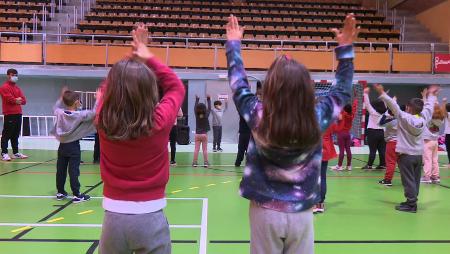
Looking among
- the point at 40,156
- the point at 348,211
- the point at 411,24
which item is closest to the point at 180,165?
the point at 40,156

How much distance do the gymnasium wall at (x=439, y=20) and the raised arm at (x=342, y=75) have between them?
762 inches

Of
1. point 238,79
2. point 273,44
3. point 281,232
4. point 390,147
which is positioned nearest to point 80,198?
point 238,79

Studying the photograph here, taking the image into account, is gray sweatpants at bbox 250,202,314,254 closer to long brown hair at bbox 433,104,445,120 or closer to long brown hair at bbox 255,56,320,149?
long brown hair at bbox 255,56,320,149

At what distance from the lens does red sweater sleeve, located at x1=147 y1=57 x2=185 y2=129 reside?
210 cm

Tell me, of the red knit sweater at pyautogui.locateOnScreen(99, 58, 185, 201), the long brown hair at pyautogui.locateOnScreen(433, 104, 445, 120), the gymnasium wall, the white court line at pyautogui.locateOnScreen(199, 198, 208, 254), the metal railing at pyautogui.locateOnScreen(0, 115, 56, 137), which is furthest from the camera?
the gymnasium wall

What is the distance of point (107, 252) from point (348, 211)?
14.1ft

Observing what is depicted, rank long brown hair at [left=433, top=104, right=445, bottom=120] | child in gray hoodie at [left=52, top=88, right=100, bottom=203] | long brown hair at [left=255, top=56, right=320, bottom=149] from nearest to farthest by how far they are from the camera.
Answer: long brown hair at [left=255, top=56, right=320, bottom=149], child in gray hoodie at [left=52, top=88, right=100, bottom=203], long brown hair at [left=433, top=104, right=445, bottom=120]

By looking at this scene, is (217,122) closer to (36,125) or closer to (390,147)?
(390,147)

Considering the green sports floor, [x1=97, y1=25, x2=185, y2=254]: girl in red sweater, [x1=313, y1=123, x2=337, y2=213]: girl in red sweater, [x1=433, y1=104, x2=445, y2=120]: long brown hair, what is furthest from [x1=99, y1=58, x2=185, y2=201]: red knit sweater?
[x1=433, y1=104, x2=445, y2=120]: long brown hair

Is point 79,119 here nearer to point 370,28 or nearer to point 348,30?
point 348,30

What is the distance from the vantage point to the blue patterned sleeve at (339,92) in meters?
2.07

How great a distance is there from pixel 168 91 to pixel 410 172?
14.6 ft

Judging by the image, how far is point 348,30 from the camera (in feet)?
7.06

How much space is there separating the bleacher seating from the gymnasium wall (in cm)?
223
